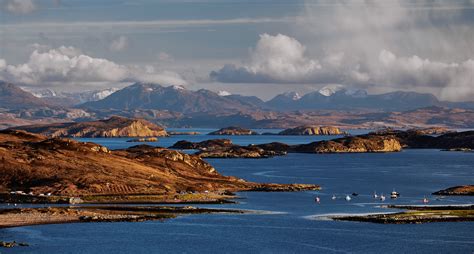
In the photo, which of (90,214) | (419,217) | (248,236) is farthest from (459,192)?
(90,214)

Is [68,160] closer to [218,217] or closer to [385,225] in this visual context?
[218,217]

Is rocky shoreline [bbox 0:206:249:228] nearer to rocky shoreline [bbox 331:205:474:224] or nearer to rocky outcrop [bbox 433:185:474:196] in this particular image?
rocky shoreline [bbox 331:205:474:224]

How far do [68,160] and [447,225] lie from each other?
94.1m

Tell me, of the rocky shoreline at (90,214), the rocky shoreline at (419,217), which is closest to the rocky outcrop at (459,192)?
the rocky shoreline at (419,217)

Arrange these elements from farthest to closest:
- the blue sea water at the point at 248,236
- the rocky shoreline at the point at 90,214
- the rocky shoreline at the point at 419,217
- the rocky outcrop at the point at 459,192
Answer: the rocky outcrop at the point at 459,192, the rocky shoreline at the point at 419,217, the rocky shoreline at the point at 90,214, the blue sea water at the point at 248,236

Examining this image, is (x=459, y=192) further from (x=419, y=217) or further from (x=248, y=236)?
(x=248, y=236)

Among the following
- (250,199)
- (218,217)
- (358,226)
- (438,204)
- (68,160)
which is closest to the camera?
(358,226)

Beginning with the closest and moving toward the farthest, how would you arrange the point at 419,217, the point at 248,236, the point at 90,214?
1. the point at 248,236
2. the point at 90,214
3. the point at 419,217

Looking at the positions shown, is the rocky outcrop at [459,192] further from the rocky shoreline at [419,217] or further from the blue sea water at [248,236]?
the blue sea water at [248,236]

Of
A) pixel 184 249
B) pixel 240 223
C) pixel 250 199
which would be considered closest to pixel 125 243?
pixel 184 249

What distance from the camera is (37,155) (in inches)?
7859

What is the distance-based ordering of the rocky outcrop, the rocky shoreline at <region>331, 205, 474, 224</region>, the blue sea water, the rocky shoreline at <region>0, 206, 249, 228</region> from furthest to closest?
the rocky outcrop < the rocky shoreline at <region>331, 205, 474, 224</region> < the rocky shoreline at <region>0, 206, 249, 228</region> < the blue sea water

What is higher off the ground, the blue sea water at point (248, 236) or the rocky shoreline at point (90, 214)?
the rocky shoreline at point (90, 214)

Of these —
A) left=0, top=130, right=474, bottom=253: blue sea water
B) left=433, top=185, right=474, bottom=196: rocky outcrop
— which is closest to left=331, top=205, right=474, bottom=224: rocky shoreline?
left=0, top=130, right=474, bottom=253: blue sea water
